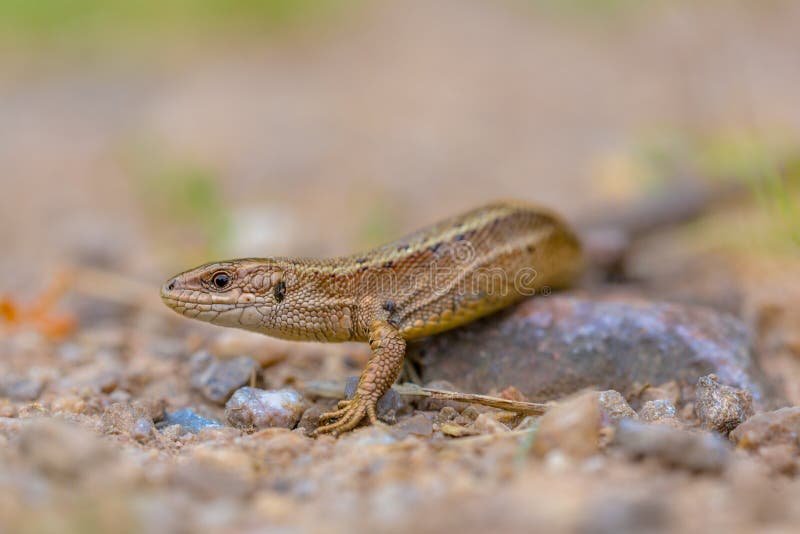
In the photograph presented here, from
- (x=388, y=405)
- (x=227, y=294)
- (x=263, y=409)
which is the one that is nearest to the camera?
(x=263, y=409)

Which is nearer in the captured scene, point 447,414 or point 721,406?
point 721,406

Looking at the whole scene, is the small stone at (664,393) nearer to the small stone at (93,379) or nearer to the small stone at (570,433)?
the small stone at (570,433)

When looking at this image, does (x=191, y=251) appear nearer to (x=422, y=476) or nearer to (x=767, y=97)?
(x=422, y=476)

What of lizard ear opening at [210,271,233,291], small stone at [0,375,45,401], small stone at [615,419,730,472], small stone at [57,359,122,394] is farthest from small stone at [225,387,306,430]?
small stone at [615,419,730,472]

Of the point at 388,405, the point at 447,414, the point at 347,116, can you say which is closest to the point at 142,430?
the point at 388,405

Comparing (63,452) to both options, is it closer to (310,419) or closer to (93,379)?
(310,419)

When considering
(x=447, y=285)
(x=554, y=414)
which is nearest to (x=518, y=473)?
(x=554, y=414)

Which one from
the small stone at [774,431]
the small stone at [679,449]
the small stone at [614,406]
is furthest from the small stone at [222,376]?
the small stone at [774,431]
